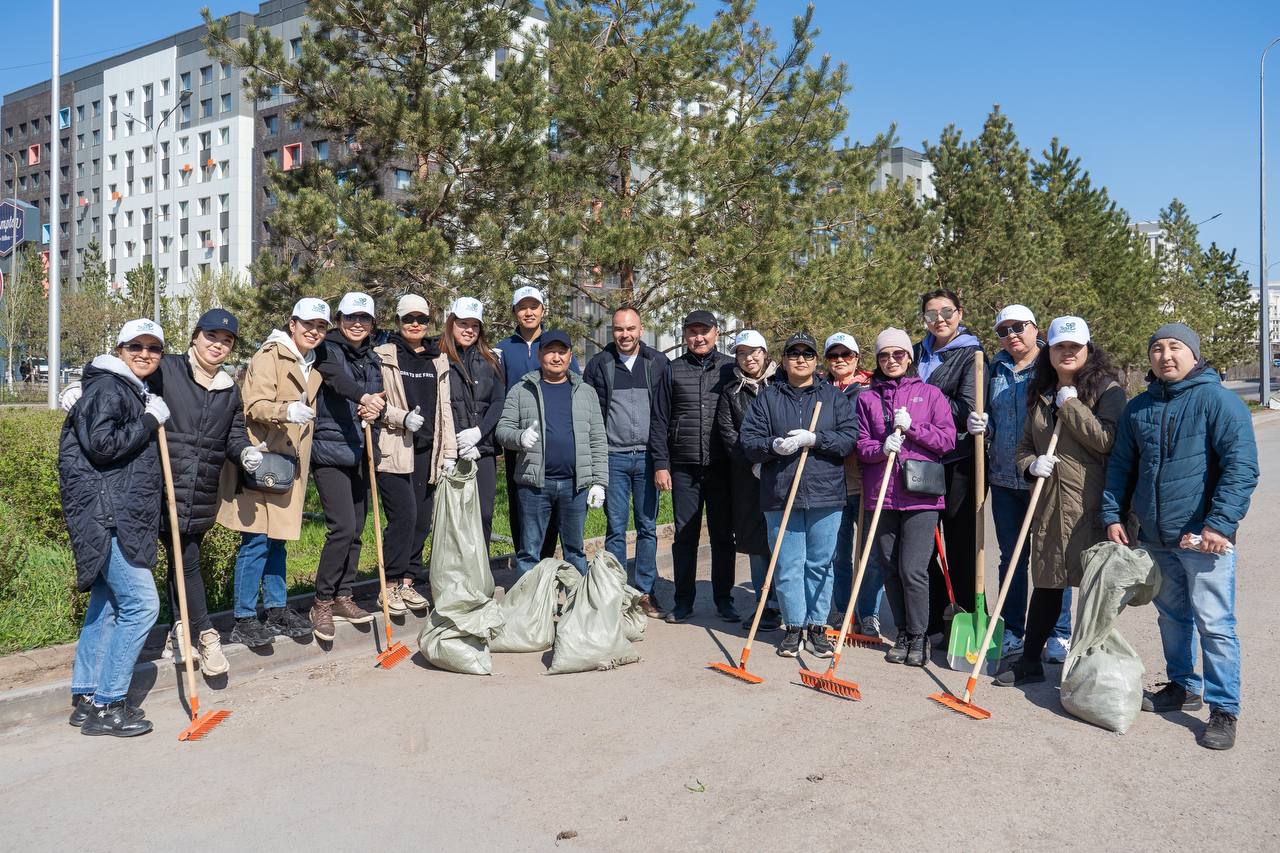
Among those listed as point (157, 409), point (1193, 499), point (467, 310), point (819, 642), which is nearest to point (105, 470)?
point (157, 409)

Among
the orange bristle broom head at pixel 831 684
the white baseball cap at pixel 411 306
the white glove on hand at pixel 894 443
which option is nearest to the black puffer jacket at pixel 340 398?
the white baseball cap at pixel 411 306

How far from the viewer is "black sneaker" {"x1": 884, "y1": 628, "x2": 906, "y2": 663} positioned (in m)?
5.72

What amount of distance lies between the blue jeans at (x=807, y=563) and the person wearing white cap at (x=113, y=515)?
3348mm

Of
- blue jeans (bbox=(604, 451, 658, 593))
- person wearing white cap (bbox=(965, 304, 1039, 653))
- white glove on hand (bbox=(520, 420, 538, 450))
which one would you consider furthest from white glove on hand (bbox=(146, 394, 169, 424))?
person wearing white cap (bbox=(965, 304, 1039, 653))

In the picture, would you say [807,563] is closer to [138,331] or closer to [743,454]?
[743,454]

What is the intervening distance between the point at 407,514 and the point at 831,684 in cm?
282

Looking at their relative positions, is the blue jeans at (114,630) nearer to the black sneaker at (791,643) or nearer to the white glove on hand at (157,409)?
the white glove on hand at (157,409)

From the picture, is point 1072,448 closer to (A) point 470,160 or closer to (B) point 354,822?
(B) point 354,822

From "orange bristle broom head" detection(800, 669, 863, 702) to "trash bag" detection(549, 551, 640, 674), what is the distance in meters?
1.00

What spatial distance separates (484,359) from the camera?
21.8 feet

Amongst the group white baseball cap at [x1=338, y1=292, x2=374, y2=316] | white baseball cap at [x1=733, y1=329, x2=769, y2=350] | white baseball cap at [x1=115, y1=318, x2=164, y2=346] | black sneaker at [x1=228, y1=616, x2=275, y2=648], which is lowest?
black sneaker at [x1=228, y1=616, x2=275, y2=648]

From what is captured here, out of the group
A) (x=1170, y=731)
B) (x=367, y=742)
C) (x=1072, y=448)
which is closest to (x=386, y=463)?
(x=367, y=742)

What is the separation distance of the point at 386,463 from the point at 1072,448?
3.84 metres

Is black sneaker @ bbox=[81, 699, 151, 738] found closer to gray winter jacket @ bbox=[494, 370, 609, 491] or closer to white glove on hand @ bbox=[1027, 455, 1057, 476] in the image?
gray winter jacket @ bbox=[494, 370, 609, 491]
